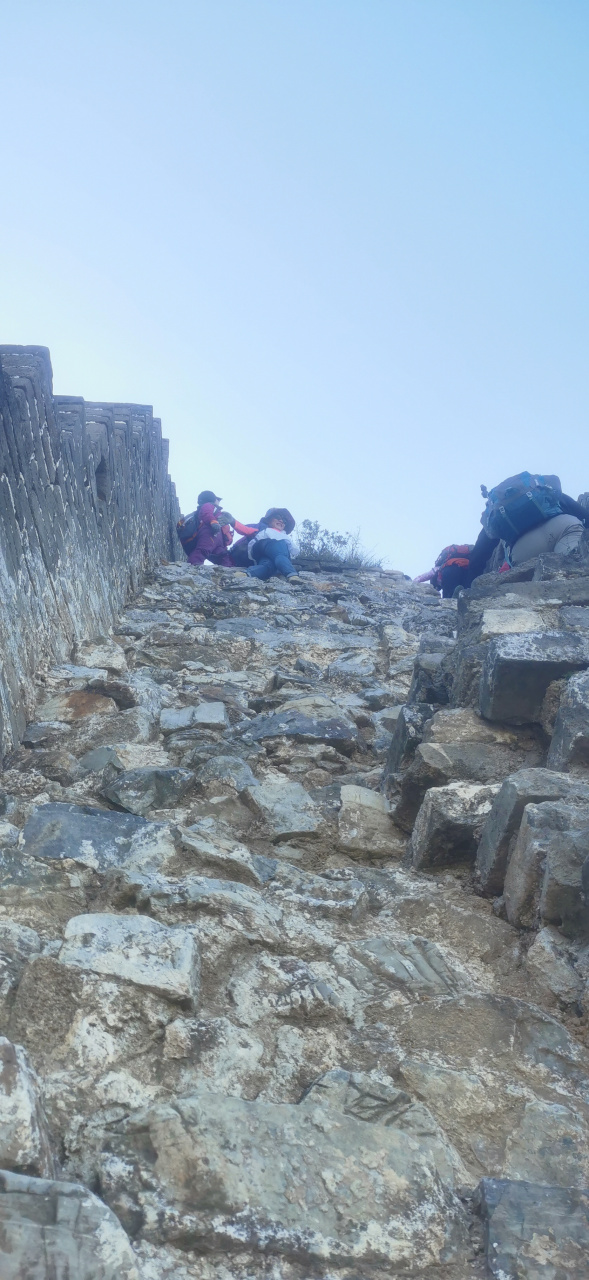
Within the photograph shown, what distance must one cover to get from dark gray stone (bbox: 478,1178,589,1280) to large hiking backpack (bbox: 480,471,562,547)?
601 centimetres

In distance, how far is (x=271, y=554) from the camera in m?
10.1

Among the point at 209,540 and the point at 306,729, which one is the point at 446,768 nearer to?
the point at 306,729

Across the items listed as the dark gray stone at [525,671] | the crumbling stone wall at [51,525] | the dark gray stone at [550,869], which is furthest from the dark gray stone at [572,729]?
the crumbling stone wall at [51,525]

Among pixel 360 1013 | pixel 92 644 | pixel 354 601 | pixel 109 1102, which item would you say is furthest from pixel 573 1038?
pixel 354 601

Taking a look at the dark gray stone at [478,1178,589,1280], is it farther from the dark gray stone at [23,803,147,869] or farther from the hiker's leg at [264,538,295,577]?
the hiker's leg at [264,538,295,577]

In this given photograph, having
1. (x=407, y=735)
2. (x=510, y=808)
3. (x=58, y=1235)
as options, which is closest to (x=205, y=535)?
(x=407, y=735)

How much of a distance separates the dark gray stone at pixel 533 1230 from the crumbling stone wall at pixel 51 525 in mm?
2373

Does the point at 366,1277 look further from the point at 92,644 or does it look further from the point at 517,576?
the point at 517,576

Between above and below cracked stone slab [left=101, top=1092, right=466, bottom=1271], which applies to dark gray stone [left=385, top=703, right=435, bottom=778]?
above

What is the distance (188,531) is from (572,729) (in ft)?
27.7

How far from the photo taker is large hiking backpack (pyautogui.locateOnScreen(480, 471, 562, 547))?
705 centimetres

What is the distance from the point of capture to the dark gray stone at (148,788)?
305cm

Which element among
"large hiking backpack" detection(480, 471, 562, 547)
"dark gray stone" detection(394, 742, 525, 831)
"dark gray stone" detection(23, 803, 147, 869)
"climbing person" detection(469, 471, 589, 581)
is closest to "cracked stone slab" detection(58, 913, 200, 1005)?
"dark gray stone" detection(23, 803, 147, 869)

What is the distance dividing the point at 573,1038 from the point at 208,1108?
0.81 metres
